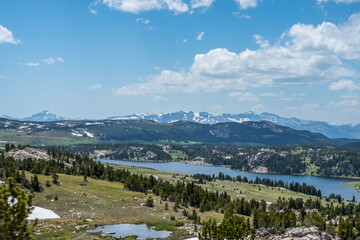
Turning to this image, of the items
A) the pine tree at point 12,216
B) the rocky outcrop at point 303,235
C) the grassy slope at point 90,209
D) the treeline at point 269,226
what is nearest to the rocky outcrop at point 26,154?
the grassy slope at point 90,209

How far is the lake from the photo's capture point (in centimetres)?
6842

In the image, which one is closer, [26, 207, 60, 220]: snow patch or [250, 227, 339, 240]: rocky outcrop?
[250, 227, 339, 240]: rocky outcrop

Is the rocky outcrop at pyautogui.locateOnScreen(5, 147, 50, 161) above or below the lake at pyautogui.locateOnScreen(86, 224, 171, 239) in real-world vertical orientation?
above

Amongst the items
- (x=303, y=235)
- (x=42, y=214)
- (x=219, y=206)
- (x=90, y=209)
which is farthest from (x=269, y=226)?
(x=42, y=214)

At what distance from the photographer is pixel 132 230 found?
238 feet

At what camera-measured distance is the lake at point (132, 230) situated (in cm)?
6842

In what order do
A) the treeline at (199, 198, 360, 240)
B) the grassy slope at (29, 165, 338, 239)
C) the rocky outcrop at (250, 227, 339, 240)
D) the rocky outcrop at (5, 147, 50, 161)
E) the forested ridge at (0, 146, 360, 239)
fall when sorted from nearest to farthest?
the treeline at (199, 198, 360, 240) < the rocky outcrop at (250, 227, 339, 240) < the forested ridge at (0, 146, 360, 239) < the grassy slope at (29, 165, 338, 239) < the rocky outcrop at (5, 147, 50, 161)

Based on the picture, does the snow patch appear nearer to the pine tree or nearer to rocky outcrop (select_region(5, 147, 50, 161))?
the pine tree

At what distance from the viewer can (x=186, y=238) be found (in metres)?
67.4

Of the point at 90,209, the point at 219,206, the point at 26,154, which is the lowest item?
the point at 219,206

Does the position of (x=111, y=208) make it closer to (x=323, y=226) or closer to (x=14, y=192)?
(x=323, y=226)

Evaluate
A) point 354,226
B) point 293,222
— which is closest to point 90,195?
point 293,222

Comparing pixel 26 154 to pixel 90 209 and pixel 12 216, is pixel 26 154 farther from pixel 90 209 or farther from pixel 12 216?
pixel 12 216

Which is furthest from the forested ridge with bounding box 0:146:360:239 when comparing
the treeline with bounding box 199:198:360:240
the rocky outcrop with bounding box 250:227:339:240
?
the rocky outcrop with bounding box 250:227:339:240
